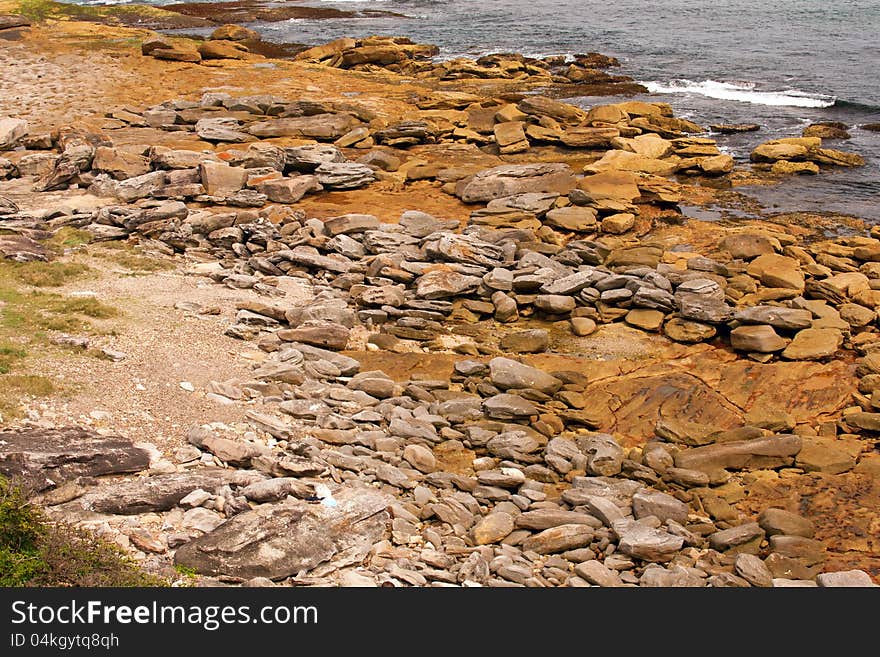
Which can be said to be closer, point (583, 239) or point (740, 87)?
point (583, 239)

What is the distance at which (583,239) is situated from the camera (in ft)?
72.8

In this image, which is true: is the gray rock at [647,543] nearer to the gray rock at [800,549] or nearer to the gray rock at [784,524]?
the gray rock at [800,549]

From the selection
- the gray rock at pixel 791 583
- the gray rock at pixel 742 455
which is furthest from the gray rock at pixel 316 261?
the gray rock at pixel 791 583

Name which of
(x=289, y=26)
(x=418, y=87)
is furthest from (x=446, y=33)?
(x=418, y=87)

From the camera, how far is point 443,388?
50.7 feet

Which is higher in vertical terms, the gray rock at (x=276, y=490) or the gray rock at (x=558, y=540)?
the gray rock at (x=276, y=490)

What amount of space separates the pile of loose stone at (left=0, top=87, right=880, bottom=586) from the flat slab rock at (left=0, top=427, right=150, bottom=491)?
3 centimetres

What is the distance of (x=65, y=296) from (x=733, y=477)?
11.5 metres

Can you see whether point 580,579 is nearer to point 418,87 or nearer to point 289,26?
point 418,87

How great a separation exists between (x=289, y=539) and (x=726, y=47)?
47.0 meters

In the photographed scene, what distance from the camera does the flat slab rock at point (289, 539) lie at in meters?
9.58

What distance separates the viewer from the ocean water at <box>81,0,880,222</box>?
31.8 metres

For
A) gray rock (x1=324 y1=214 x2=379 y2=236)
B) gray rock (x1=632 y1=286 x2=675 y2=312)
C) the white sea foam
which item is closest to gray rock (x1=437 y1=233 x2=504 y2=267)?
gray rock (x1=324 y1=214 x2=379 y2=236)

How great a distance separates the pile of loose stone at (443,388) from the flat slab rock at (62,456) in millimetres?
32
